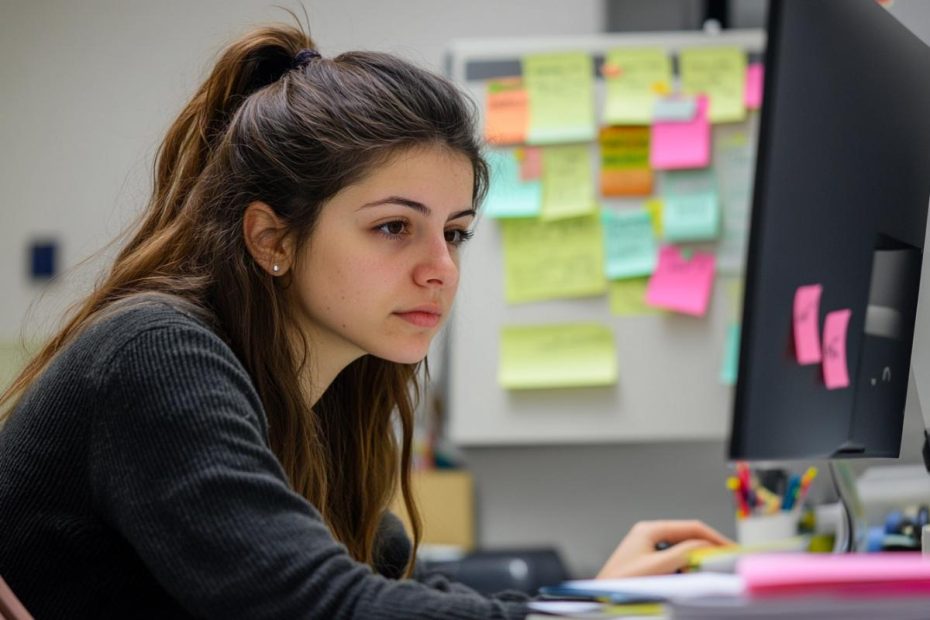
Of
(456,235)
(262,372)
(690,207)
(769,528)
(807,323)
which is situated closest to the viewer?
(807,323)

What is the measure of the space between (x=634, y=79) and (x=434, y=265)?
1.46m

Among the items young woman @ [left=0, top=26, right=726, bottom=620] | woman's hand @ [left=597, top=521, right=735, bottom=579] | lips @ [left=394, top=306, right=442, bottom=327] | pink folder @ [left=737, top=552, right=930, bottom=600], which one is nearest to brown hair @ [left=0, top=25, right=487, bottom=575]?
young woman @ [left=0, top=26, right=726, bottom=620]

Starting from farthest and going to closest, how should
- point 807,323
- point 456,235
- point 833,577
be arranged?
point 456,235
point 807,323
point 833,577

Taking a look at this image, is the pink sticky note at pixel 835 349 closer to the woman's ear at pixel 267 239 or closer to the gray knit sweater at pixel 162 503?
the gray knit sweater at pixel 162 503

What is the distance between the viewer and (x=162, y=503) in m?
0.76

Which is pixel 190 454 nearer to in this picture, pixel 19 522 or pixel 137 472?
pixel 137 472

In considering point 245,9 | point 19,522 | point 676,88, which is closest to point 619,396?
point 676,88

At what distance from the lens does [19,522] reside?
89 centimetres

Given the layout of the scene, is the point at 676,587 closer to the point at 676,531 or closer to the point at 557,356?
the point at 676,531

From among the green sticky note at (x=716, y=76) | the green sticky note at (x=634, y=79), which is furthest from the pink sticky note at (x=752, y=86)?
the green sticky note at (x=634, y=79)

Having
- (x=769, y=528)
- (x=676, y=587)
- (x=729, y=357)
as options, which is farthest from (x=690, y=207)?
(x=676, y=587)

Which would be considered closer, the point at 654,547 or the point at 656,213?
the point at 654,547

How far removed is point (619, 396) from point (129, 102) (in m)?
1.43

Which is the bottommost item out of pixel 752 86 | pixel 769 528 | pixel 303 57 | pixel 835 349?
pixel 769 528
